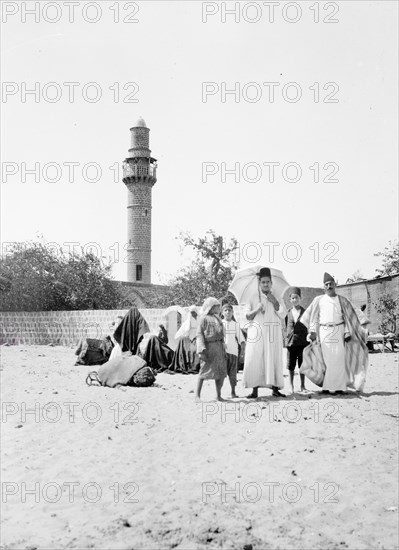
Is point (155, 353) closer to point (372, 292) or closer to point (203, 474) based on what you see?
point (203, 474)

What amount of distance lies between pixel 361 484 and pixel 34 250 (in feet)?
88.3

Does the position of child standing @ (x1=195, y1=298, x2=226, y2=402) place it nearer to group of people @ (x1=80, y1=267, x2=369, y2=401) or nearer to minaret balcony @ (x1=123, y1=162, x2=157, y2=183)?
group of people @ (x1=80, y1=267, x2=369, y2=401)

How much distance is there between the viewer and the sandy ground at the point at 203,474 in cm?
423

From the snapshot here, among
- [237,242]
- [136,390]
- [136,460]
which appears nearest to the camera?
[136,460]

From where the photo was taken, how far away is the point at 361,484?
5.01 m

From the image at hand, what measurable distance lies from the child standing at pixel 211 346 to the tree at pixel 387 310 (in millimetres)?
14348

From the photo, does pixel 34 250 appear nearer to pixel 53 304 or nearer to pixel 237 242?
pixel 53 304

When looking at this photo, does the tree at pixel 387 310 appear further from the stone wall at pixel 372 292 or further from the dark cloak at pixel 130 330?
the dark cloak at pixel 130 330

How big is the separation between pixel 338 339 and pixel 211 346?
6.35 feet

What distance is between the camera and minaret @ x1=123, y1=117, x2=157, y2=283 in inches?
1634

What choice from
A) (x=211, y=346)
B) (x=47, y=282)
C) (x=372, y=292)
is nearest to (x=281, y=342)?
(x=211, y=346)

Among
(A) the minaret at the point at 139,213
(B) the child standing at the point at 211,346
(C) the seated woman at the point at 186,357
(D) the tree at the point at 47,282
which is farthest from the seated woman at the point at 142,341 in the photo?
(A) the minaret at the point at 139,213

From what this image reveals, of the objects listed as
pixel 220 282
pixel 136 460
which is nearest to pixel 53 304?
pixel 220 282

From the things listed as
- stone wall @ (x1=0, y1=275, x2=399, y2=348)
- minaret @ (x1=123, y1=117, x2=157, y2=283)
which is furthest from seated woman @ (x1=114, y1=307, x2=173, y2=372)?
minaret @ (x1=123, y1=117, x2=157, y2=283)
